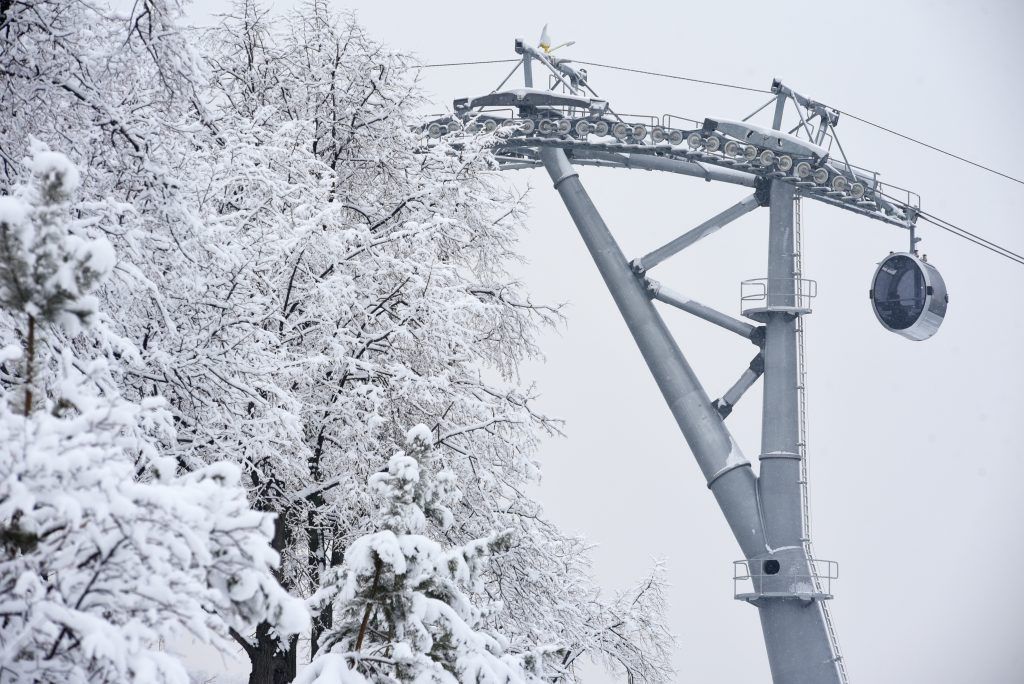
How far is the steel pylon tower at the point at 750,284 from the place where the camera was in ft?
84.9

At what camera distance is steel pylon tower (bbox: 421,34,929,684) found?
25.9 meters

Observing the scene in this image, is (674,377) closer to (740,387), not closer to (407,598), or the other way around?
(740,387)

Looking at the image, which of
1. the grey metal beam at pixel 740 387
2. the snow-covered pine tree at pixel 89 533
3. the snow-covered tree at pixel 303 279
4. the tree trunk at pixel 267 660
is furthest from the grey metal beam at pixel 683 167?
the snow-covered pine tree at pixel 89 533

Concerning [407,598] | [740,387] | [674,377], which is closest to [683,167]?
[674,377]

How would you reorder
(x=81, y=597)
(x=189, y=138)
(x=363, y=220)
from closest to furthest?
1. (x=81, y=597)
2. (x=189, y=138)
3. (x=363, y=220)

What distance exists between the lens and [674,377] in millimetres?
28078

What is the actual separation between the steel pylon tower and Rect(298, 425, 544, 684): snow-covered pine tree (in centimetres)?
1683

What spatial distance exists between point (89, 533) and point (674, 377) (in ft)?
75.7

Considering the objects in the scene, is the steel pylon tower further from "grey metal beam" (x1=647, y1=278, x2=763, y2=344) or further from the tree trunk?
the tree trunk

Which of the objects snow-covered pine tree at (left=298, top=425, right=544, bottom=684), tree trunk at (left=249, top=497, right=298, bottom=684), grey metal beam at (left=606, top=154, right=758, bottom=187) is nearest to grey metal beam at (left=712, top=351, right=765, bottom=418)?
grey metal beam at (left=606, top=154, right=758, bottom=187)

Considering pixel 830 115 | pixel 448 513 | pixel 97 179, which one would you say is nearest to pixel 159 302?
pixel 97 179

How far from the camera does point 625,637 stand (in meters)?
20.1

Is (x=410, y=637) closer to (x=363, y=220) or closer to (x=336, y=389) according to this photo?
(x=336, y=389)

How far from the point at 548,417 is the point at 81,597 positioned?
39.3ft
